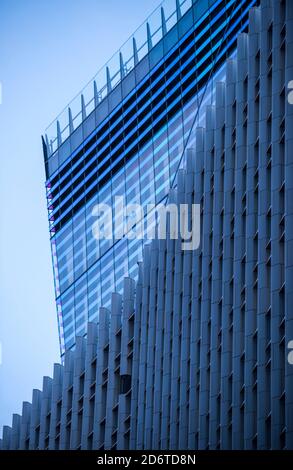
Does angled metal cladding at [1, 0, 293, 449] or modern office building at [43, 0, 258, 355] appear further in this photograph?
modern office building at [43, 0, 258, 355]

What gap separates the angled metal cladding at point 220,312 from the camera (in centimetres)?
7131

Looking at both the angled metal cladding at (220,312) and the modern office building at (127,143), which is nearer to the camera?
the angled metal cladding at (220,312)

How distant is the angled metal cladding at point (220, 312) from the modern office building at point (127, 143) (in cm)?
2210

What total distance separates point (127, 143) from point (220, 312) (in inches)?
1838

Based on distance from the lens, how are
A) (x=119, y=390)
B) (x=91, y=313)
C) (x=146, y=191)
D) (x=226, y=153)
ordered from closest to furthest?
(x=226, y=153) < (x=119, y=390) < (x=146, y=191) < (x=91, y=313)

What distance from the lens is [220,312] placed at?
79.6m

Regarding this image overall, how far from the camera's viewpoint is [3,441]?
10556 cm

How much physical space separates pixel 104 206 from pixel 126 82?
10.4 m

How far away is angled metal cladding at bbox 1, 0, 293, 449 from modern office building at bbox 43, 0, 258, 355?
22102 millimetres

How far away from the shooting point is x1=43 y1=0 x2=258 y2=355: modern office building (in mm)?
113938

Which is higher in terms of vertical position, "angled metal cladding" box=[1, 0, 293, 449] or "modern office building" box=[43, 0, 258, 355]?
"modern office building" box=[43, 0, 258, 355]

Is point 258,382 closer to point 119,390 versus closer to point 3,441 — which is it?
point 119,390

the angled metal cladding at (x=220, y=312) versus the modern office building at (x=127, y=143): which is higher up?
the modern office building at (x=127, y=143)
